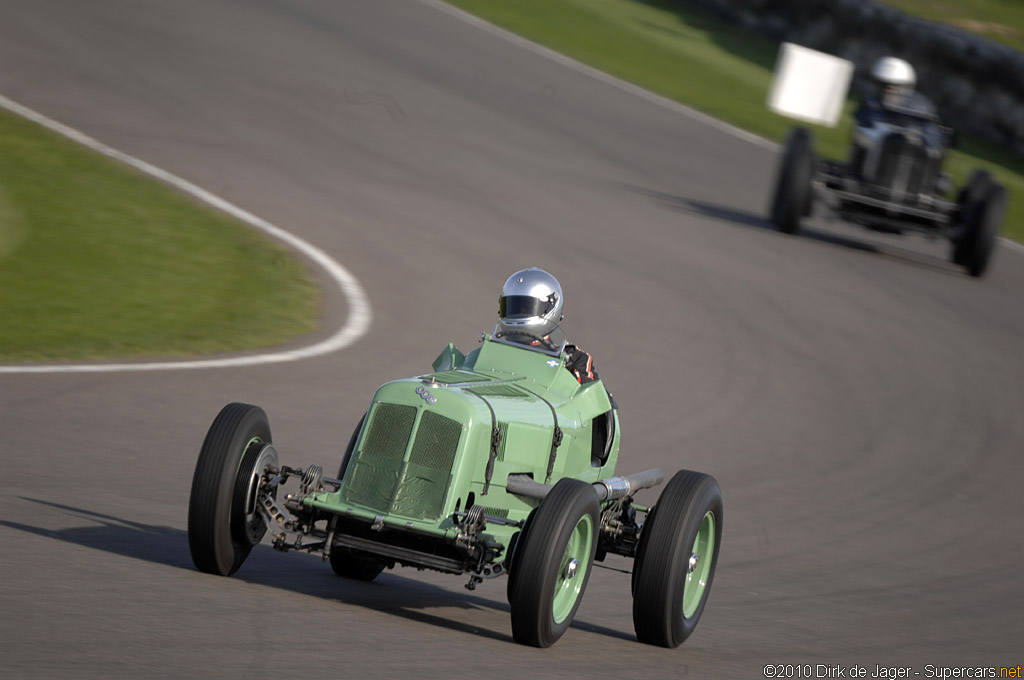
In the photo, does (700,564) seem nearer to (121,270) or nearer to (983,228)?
(121,270)

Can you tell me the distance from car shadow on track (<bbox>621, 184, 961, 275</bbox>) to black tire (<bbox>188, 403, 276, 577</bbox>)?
564 inches

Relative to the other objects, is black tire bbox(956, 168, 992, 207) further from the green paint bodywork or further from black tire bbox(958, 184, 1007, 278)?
the green paint bodywork

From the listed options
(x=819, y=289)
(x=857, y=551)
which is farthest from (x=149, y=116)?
(x=857, y=551)

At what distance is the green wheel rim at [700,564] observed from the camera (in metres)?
7.70

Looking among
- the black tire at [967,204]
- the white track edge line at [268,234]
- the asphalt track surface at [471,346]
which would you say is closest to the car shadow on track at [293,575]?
the asphalt track surface at [471,346]

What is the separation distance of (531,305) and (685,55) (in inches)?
963

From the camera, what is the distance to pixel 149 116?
66.4 ft

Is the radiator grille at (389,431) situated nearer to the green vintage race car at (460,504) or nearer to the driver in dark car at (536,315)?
the green vintage race car at (460,504)

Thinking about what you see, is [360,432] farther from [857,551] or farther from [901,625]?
[857,551]

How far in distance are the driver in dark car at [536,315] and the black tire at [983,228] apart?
41.1ft

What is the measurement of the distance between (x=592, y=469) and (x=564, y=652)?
60.4 inches

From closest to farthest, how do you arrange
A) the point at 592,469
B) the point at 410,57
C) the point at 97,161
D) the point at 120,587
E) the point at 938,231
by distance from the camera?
→ 1. the point at 120,587
2. the point at 592,469
3. the point at 97,161
4. the point at 938,231
5. the point at 410,57

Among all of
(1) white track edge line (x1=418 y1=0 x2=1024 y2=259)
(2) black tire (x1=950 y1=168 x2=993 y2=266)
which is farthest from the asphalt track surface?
(1) white track edge line (x1=418 y1=0 x2=1024 y2=259)

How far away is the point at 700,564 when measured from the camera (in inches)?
310
